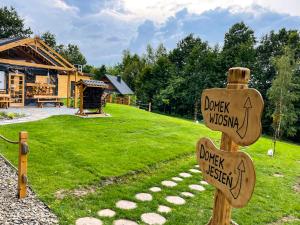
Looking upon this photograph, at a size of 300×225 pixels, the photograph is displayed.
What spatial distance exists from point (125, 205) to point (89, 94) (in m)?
11.1

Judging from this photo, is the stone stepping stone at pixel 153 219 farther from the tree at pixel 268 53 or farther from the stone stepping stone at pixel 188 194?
the tree at pixel 268 53

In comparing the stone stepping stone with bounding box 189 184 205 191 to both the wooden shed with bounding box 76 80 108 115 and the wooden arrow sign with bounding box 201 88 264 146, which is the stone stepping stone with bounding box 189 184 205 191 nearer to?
the wooden arrow sign with bounding box 201 88 264 146

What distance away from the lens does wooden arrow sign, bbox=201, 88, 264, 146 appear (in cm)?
235

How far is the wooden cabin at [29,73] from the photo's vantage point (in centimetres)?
1772

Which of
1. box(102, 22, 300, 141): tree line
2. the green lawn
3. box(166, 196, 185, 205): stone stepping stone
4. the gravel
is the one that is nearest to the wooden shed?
the green lawn

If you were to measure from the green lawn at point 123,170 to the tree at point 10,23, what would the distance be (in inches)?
1483

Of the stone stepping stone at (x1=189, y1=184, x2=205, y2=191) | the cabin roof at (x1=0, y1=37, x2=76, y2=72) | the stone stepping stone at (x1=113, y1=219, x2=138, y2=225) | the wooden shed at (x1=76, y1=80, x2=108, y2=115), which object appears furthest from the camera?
the cabin roof at (x1=0, y1=37, x2=76, y2=72)

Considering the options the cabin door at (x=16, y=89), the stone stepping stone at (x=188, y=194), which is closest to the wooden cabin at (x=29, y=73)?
the cabin door at (x=16, y=89)

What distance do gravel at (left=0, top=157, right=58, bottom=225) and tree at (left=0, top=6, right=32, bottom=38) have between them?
1736 inches

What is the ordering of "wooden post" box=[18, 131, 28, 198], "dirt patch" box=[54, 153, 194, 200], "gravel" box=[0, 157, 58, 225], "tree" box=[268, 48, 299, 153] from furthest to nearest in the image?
"tree" box=[268, 48, 299, 153] → "dirt patch" box=[54, 153, 194, 200] → "wooden post" box=[18, 131, 28, 198] → "gravel" box=[0, 157, 58, 225]

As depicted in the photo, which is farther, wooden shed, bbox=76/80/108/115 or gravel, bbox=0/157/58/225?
wooden shed, bbox=76/80/108/115

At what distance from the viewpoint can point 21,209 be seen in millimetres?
4523

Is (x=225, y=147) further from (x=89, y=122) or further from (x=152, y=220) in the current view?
(x=89, y=122)

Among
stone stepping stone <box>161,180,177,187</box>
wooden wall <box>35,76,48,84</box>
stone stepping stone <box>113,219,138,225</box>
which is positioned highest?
wooden wall <box>35,76,48,84</box>
